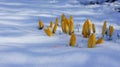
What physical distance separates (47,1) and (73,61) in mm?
4636

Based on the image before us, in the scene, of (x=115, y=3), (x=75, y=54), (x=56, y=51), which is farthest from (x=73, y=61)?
(x=115, y=3)

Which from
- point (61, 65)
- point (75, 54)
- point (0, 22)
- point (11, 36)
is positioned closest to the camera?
point (61, 65)

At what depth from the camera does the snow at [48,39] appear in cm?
233

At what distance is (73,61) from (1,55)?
0.60m

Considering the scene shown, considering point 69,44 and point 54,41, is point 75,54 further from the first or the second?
point 54,41

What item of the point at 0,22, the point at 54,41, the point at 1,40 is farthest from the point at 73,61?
the point at 0,22

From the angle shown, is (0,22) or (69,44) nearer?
(69,44)

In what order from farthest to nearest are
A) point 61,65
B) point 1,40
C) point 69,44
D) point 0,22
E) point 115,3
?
point 115,3
point 0,22
point 1,40
point 69,44
point 61,65

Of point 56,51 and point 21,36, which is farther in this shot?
point 21,36

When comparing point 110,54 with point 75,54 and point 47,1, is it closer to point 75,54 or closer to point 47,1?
point 75,54

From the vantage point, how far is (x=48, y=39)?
3.39 metres

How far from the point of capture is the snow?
7.66ft

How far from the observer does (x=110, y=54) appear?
252 centimetres

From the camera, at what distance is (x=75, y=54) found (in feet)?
7.98
